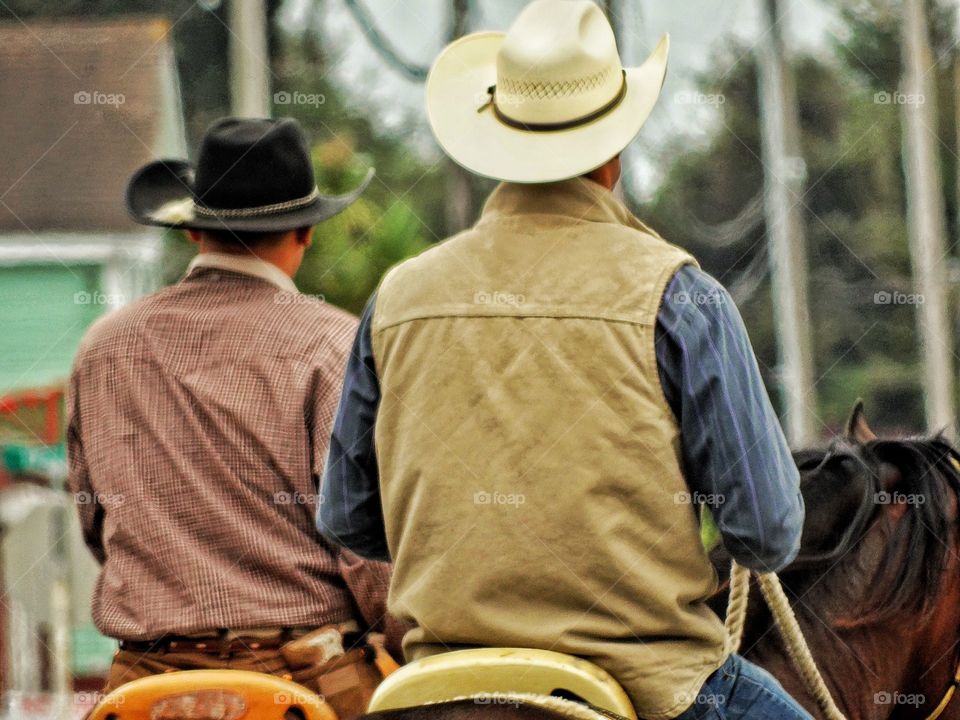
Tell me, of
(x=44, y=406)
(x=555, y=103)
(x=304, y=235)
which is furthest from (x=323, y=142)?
(x=555, y=103)

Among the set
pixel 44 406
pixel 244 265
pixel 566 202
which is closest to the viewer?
pixel 566 202

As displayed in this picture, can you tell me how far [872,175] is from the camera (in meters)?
42.0

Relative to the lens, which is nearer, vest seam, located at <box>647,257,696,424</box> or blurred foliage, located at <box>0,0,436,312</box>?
vest seam, located at <box>647,257,696,424</box>

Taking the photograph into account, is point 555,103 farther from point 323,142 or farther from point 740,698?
point 323,142

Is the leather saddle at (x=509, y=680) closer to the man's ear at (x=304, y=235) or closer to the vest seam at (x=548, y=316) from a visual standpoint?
the vest seam at (x=548, y=316)

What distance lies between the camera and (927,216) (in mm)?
16062

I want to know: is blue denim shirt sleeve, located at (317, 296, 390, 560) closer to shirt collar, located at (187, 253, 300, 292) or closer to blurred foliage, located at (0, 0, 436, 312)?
shirt collar, located at (187, 253, 300, 292)

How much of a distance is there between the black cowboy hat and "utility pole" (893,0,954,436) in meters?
12.8

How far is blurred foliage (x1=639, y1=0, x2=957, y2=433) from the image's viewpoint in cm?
3594

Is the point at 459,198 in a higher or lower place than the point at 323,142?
lower

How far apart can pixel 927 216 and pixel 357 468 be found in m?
14.3

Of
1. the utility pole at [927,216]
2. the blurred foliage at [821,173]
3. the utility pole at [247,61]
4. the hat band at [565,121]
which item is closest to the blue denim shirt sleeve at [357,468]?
the hat band at [565,121]

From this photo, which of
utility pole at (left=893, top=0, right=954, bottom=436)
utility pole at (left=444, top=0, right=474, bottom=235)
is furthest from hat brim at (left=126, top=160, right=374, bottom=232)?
utility pole at (left=893, top=0, right=954, bottom=436)

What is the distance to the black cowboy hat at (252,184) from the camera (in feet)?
12.1
